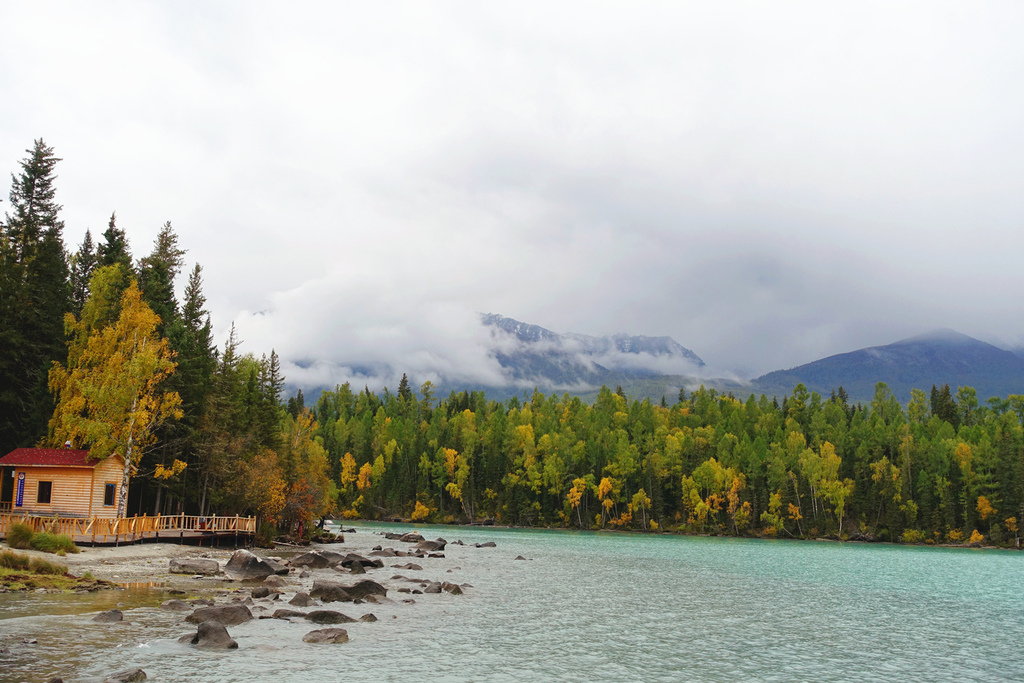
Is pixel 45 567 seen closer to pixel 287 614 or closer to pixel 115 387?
pixel 287 614

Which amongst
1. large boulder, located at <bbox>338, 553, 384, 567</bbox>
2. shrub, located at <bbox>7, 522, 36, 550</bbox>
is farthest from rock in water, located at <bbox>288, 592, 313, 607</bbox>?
large boulder, located at <bbox>338, 553, 384, 567</bbox>

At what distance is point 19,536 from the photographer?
118ft

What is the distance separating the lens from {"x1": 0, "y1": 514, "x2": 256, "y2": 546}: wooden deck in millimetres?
41594

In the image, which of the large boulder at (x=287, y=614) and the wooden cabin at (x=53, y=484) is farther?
the wooden cabin at (x=53, y=484)

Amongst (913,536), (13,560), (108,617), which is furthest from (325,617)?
(913,536)

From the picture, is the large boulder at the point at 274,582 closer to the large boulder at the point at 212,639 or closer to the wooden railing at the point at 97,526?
the wooden railing at the point at 97,526

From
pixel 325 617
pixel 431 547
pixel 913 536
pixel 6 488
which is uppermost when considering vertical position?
pixel 6 488

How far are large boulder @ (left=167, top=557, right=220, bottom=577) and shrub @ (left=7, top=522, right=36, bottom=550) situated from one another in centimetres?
710

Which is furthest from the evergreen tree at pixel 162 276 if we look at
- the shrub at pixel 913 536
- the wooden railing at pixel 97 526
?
the shrub at pixel 913 536

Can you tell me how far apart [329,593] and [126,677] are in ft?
55.3

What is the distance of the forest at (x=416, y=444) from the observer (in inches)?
2074

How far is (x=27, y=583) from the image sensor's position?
29031 mm

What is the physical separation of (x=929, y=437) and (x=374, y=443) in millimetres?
128711

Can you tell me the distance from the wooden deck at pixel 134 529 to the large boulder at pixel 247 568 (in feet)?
26.5
